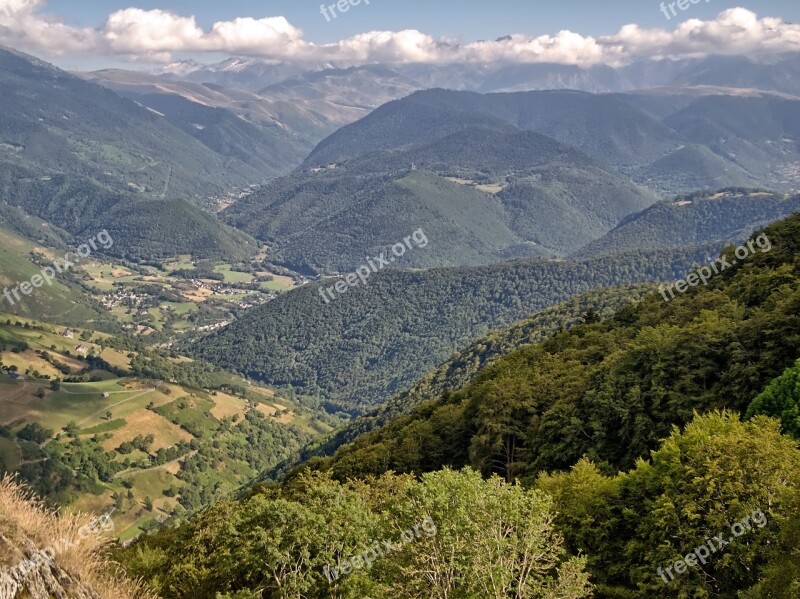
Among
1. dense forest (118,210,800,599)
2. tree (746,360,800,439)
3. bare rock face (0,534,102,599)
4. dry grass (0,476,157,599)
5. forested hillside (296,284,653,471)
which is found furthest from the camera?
forested hillside (296,284,653,471)

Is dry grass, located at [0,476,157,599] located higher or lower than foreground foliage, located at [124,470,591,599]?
higher

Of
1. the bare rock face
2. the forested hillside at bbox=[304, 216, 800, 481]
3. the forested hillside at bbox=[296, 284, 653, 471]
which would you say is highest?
the bare rock face

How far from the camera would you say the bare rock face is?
1379 cm

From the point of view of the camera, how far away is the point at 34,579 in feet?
46.9

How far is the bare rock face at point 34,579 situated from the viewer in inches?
543

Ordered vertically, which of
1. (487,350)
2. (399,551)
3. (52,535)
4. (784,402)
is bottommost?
(487,350)

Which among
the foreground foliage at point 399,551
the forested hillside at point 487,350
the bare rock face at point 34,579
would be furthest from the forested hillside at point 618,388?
the forested hillside at point 487,350

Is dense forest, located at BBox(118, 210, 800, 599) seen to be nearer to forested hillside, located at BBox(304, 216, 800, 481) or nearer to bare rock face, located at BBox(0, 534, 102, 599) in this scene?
forested hillside, located at BBox(304, 216, 800, 481)

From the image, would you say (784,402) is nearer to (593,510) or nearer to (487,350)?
(593,510)

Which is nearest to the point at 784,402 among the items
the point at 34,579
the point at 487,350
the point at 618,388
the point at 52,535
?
the point at 618,388

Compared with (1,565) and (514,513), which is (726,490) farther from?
(1,565)

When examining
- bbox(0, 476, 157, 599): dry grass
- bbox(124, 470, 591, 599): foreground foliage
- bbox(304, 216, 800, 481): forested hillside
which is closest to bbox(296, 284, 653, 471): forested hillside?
bbox(304, 216, 800, 481): forested hillside

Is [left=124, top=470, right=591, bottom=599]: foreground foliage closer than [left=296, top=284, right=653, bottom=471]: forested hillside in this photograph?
Yes

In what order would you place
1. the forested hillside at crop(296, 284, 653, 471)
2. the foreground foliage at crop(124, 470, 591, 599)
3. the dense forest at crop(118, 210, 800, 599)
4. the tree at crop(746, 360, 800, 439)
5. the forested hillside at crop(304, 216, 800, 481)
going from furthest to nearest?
the forested hillside at crop(296, 284, 653, 471), the forested hillside at crop(304, 216, 800, 481), the tree at crop(746, 360, 800, 439), the dense forest at crop(118, 210, 800, 599), the foreground foliage at crop(124, 470, 591, 599)
